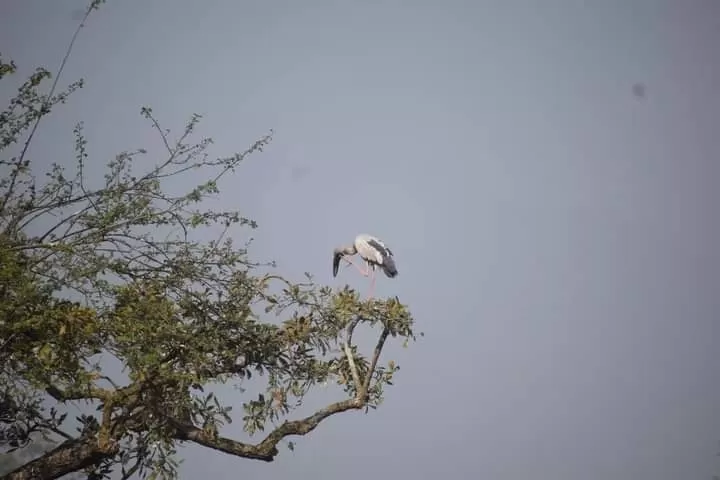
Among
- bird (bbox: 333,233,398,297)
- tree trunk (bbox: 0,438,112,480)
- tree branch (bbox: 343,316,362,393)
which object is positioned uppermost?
bird (bbox: 333,233,398,297)

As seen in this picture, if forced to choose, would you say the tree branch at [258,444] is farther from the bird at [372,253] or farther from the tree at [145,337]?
the bird at [372,253]

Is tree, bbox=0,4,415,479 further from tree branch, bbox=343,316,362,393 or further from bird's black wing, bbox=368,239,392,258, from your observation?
bird's black wing, bbox=368,239,392,258

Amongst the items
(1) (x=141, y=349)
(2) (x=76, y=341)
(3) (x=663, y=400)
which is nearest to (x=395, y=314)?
(1) (x=141, y=349)

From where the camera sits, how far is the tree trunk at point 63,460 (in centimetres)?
601

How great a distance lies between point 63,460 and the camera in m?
6.07

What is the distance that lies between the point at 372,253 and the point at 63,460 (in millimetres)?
5814

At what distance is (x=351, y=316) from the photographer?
693 cm

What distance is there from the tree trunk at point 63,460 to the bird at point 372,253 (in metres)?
5.27

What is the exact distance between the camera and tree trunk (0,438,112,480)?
6.01 meters

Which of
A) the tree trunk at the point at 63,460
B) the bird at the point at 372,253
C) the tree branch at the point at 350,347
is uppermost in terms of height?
the bird at the point at 372,253

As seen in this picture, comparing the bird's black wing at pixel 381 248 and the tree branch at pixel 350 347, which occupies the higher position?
the bird's black wing at pixel 381 248

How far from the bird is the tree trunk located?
5275mm

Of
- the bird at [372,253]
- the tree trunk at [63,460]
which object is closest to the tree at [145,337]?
the tree trunk at [63,460]

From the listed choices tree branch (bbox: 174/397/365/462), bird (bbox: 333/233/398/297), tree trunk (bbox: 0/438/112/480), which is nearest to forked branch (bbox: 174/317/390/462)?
tree branch (bbox: 174/397/365/462)
